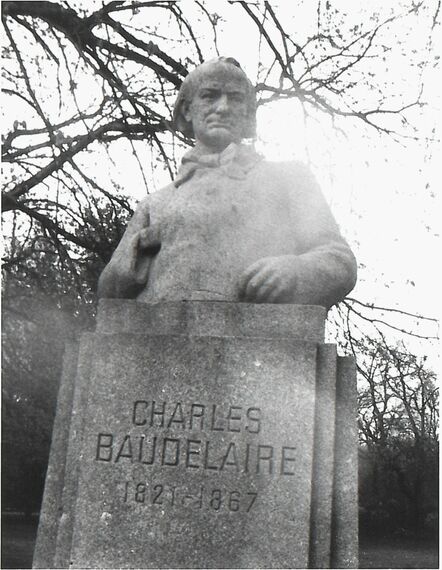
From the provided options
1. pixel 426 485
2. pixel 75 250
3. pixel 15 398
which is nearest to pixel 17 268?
pixel 75 250

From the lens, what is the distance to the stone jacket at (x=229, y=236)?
3742 millimetres

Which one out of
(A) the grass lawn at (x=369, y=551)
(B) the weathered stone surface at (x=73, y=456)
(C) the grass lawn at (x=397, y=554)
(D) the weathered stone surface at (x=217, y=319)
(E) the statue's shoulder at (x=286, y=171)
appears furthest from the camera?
(C) the grass lawn at (x=397, y=554)

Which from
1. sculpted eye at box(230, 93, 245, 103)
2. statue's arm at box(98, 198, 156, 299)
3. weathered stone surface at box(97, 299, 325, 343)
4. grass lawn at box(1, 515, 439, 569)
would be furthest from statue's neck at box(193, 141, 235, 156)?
grass lawn at box(1, 515, 439, 569)

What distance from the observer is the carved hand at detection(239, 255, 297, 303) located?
11.7ft

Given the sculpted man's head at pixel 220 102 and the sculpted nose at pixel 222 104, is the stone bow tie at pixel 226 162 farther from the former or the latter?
the sculpted nose at pixel 222 104

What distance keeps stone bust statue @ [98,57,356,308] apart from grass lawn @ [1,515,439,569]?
12209 mm

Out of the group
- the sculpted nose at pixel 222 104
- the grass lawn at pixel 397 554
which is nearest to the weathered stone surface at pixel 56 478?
the sculpted nose at pixel 222 104

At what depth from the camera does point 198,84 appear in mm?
4305

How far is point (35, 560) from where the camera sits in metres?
3.48

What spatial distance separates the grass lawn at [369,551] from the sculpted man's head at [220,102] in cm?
1236

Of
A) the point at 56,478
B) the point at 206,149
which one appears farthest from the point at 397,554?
the point at 56,478

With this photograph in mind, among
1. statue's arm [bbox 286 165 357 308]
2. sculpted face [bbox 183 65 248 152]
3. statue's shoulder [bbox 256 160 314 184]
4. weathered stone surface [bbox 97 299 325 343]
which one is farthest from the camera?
sculpted face [bbox 183 65 248 152]

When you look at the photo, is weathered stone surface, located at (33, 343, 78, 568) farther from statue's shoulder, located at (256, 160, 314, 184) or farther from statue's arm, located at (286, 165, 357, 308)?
statue's shoulder, located at (256, 160, 314, 184)

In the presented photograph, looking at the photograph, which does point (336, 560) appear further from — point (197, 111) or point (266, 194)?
point (197, 111)
